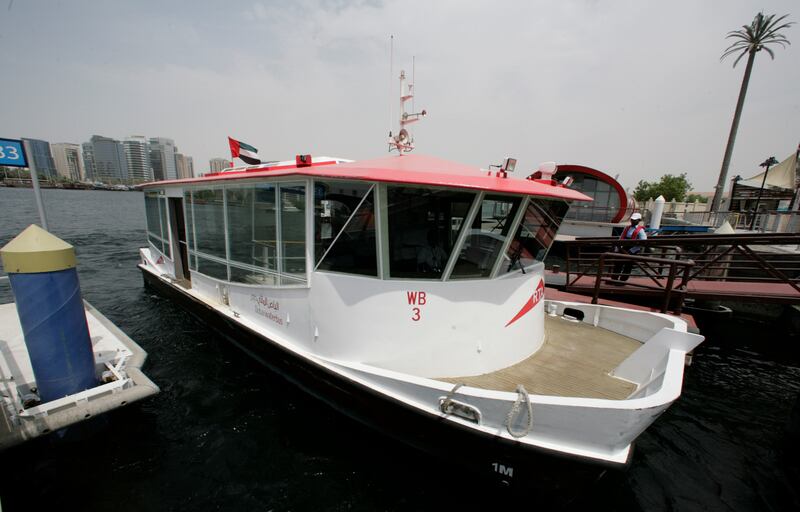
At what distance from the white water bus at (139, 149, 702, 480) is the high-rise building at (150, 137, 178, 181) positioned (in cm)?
10166

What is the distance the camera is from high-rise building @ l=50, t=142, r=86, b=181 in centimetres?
9729

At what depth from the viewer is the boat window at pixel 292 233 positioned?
13.2 ft

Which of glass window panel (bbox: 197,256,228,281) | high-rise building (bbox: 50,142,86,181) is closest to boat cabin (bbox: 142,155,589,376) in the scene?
glass window panel (bbox: 197,256,228,281)

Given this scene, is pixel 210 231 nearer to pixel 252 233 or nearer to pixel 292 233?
pixel 252 233

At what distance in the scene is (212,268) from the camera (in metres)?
6.08

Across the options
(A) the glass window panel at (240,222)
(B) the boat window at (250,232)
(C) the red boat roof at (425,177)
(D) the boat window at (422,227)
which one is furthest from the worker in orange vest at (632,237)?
(A) the glass window panel at (240,222)

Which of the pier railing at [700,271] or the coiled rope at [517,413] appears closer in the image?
the coiled rope at [517,413]

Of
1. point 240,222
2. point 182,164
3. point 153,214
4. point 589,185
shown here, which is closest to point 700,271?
point 240,222

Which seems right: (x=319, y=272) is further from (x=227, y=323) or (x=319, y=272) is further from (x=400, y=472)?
(x=227, y=323)

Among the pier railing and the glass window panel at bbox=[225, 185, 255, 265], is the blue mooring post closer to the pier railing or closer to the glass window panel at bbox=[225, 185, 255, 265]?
the glass window panel at bbox=[225, 185, 255, 265]

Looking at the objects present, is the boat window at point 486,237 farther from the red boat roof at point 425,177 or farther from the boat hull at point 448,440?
the boat hull at point 448,440

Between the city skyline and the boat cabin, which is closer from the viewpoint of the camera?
the boat cabin

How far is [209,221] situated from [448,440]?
530 cm

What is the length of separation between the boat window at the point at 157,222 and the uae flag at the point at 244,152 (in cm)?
236
